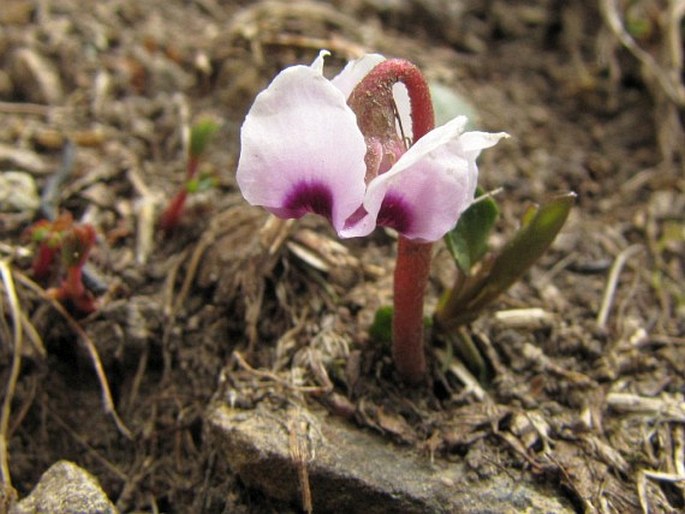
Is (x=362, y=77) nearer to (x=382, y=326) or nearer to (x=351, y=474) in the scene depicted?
(x=382, y=326)

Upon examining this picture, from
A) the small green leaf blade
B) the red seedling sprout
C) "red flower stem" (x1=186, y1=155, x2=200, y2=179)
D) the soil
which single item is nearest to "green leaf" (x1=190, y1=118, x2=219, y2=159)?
"red flower stem" (x1=186, y1=155, x2=200, y2=179)

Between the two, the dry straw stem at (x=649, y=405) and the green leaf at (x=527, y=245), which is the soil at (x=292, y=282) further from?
the green leaf at (x=527, y=245)

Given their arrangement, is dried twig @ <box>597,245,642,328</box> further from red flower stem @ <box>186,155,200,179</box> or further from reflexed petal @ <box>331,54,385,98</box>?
red flower stem @ <box>186,155,200,179</box>

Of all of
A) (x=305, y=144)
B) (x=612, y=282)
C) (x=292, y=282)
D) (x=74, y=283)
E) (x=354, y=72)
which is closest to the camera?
(x=305, y=144)

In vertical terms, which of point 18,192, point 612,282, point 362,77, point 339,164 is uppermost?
point 362,77

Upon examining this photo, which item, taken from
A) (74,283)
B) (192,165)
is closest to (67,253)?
(74,283)

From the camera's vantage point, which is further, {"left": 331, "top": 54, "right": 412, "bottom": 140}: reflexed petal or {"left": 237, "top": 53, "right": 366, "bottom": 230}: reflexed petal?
{"left": 331, "top": 54, "right": 412, "bottom": 140}: reflexed petal

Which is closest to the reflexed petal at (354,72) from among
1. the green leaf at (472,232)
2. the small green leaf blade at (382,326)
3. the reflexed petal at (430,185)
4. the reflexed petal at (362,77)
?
the reflexed petal at (362,77)
